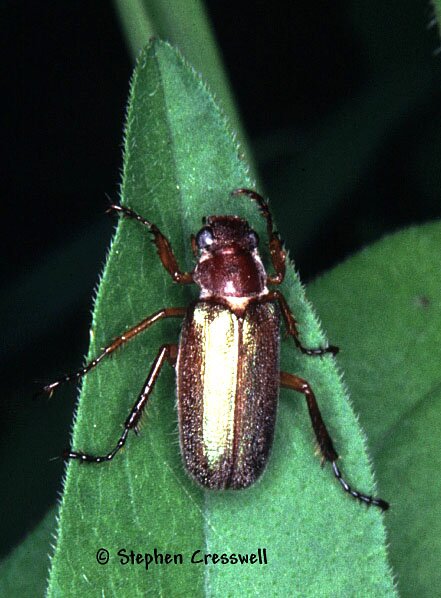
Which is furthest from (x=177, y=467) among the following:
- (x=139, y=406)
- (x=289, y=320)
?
(x=289, y=320)

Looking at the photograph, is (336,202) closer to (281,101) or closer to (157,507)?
(281,101)

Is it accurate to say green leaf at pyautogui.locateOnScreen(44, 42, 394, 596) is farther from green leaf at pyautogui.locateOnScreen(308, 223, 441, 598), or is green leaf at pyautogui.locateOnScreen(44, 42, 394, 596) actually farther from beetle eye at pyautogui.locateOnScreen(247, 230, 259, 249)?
green leaf at pyautogui.locateOnScreen(308, 223, 441, 598)

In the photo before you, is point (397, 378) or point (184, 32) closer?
point (397, 378)

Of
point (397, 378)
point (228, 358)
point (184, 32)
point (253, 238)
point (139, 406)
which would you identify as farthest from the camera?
point (184, 32)

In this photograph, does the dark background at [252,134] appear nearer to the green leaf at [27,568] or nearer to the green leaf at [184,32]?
the green leaf at [184,32]

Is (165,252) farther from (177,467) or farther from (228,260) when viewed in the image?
(177,467)

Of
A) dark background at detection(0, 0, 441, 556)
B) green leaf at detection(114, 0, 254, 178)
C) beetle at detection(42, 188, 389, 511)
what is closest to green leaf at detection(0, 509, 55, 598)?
beetle at detection(42, 188, 389, 511)

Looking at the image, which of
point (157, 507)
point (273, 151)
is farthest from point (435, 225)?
point (157, 507)
